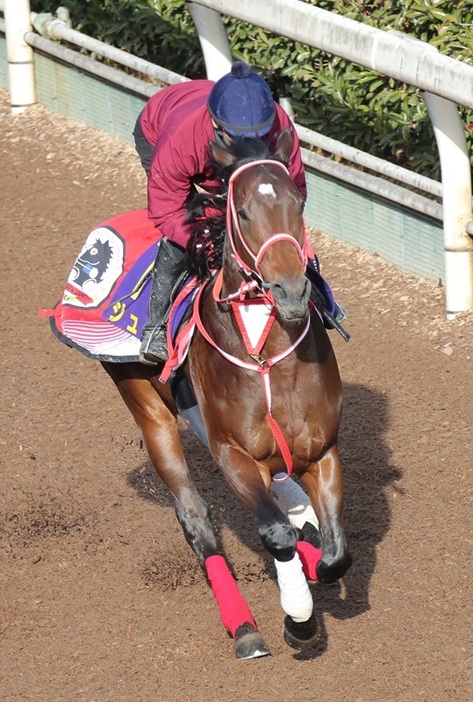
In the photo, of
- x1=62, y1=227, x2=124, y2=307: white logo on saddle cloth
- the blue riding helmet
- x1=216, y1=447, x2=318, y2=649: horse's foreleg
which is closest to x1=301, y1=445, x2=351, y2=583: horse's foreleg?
x1=216, y1=447, x2=318, y2=649: horse's foreleg

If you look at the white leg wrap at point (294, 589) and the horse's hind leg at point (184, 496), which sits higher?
the white leg wrap at point (294, 589)

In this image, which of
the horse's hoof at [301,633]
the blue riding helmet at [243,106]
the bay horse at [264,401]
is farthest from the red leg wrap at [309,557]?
the blue riding helmet at [243,106]

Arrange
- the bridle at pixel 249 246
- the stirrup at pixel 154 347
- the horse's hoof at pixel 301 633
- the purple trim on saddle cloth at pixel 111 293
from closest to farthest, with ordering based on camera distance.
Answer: the bridle at pixel 249 246 < the horse's hoof at pixel 301 633 < the stirrup at pixel 154 347 < the purple trim on saddle cloth at pixel 111 293

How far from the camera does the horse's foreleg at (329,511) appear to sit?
4.92m

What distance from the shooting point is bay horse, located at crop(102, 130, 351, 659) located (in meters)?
4.60

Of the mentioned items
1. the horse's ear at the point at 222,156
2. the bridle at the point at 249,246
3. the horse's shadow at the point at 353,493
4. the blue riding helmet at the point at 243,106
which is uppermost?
the blue riding helmet at the point at 243,106

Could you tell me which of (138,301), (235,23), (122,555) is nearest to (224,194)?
(138,301)

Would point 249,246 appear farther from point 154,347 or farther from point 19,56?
point 19,56

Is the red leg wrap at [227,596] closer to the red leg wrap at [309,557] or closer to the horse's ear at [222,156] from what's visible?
the red leg wrap at [309,557]

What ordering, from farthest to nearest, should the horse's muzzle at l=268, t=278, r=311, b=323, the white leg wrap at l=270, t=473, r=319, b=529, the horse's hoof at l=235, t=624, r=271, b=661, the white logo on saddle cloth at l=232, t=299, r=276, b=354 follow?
the white leg wrap at l=270, t=473, r=319, b=529 → the horse's hoof at l=235, t=624, r=271, b=661 → the white logo on saddle cloth at l=232, t=299, r=276, b=354 → the horse's muzzle at l=268, t=278, r=311, b=323

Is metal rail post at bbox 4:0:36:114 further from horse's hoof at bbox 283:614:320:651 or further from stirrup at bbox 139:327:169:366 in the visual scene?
horse's hoof at bbox 283:614:320:651

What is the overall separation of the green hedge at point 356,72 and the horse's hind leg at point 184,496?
277cm

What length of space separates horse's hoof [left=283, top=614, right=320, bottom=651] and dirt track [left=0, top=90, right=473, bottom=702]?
13 cm

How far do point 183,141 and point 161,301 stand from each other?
2.41ft
